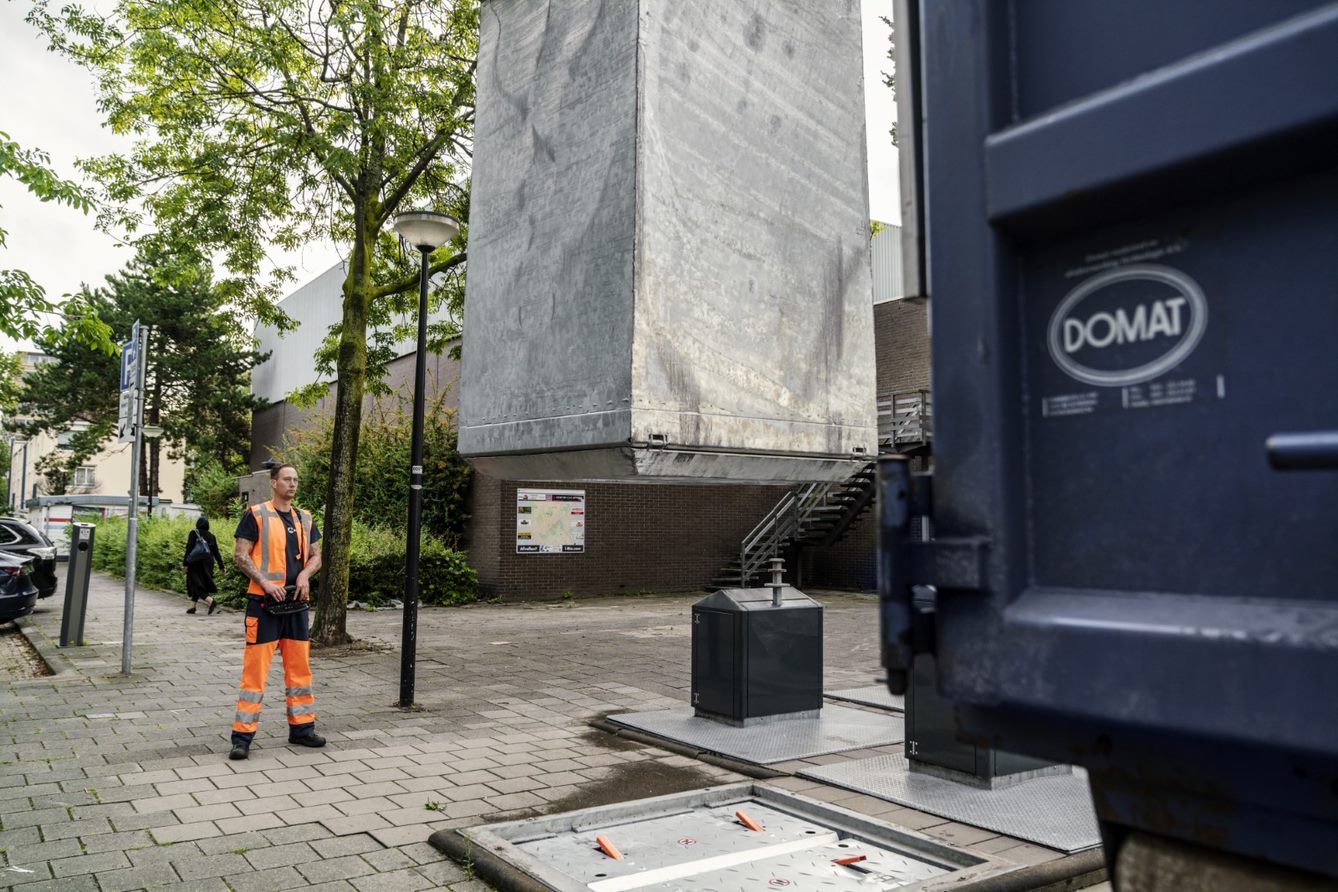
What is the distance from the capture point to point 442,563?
18328 mm

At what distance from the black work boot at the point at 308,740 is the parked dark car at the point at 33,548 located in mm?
11741

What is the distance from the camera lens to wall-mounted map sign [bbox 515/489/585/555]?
63.5ft

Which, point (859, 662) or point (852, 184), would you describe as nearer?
point (852, 184)

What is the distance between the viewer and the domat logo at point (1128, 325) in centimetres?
153

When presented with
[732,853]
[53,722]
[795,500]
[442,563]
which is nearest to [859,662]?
[732,853]

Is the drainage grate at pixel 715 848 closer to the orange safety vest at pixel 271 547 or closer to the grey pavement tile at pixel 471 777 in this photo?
the grey pavement tile at pixel 471 777

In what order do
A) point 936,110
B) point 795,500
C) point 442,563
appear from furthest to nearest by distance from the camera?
point 795,500 < point 442,563 < point 936,110

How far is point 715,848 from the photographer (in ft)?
14.9

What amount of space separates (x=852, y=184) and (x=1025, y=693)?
2.91 meters

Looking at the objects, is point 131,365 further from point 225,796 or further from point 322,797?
point 322,797

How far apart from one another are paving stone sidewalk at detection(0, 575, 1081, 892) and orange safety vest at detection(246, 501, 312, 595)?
111 cm

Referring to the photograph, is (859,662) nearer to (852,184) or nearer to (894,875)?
(894,875)

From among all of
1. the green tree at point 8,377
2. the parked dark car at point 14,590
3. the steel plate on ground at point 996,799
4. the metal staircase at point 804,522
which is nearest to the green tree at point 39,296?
the parked dark car at point 14,590

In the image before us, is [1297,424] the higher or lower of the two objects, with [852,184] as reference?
lower
